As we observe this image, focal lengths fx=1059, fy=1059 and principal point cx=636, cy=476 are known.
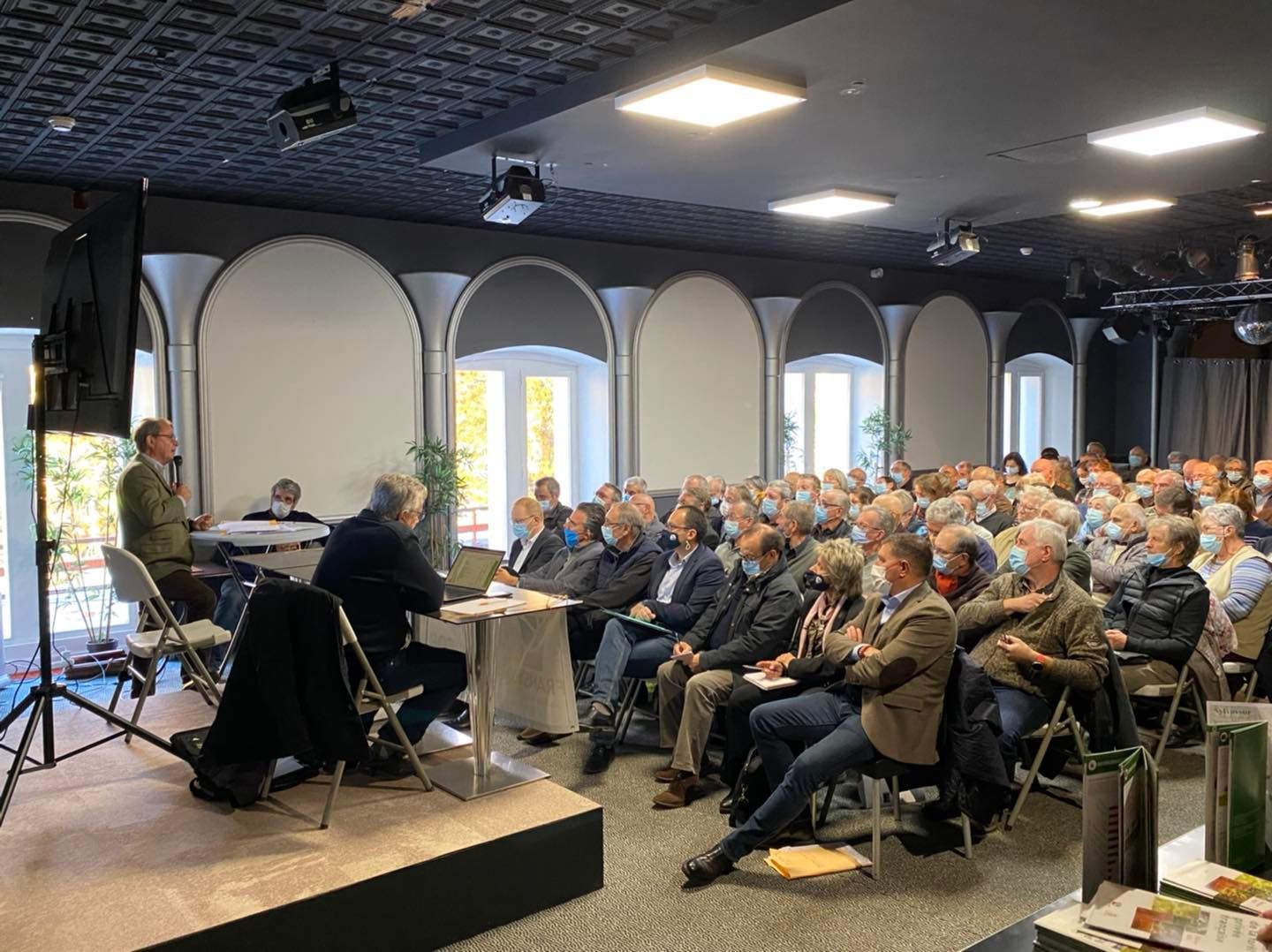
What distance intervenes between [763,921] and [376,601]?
1.78 m

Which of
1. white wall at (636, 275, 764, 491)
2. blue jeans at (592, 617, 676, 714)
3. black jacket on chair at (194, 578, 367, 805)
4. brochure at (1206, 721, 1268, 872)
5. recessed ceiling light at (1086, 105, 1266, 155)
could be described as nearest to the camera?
brochure at (1206, 721, 1268, 872)

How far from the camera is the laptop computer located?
418 centimetres

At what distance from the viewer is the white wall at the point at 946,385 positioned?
12.2 m

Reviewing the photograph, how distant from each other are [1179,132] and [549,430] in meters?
5.97

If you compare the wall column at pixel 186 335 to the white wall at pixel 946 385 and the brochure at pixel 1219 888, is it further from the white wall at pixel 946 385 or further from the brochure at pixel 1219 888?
the white wall at pixel 946 385

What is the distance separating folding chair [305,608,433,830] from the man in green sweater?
217 cm

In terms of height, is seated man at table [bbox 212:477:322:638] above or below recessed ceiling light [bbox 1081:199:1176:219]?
below

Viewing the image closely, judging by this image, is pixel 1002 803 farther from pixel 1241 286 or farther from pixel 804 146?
pixel 1241 286

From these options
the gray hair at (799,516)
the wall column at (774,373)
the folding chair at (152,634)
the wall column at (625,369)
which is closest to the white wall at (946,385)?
the wall column at (774,373)

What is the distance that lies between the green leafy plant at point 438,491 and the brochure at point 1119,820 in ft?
22.7

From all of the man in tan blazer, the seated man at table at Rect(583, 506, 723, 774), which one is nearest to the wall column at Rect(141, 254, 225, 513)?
the seated man at table at Rect(583, 506, 723, 774)

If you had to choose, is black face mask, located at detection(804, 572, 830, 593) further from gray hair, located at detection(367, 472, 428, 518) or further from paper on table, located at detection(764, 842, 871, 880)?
gray hair, located at detection(367, 472, 428, 518)

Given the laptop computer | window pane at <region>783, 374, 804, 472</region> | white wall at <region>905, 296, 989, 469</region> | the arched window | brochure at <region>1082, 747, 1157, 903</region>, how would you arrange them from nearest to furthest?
brochure at <region>1082, 747, 1157, 903</region>, the laptop computer, the arched window, window pane at <region>783, 374, 804, 472</region>, white wall at <region>905, 296, 989, 469</region>

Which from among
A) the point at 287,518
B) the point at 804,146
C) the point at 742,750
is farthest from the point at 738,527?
the point at 287,518
